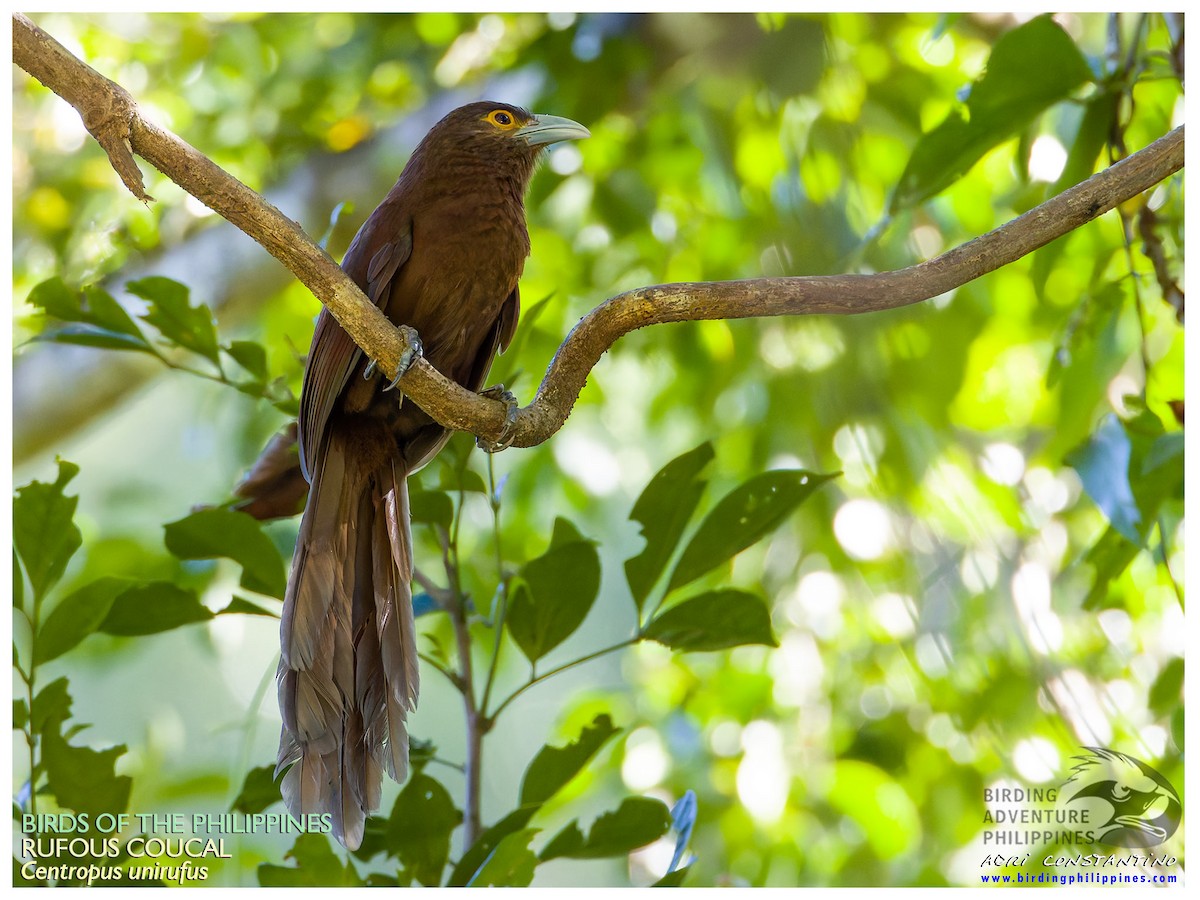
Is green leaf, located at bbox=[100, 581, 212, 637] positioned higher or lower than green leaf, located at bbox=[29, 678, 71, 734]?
higher

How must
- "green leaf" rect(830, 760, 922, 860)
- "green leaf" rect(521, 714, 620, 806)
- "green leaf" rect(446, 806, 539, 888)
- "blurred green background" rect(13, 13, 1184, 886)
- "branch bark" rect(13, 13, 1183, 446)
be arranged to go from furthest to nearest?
"green leaf" rect(830, 760, 922, 860) < "blurred green background" rect(13, 13, 1184, 886) < "green leaf" rect(521, 714, 620, 806) < "green leaf" rect(446, 806, 539, 888) < "branch bark" rect(13, 13, 1183, 446)

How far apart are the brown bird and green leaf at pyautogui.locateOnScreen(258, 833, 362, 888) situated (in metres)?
0.13

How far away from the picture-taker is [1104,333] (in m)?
2.38

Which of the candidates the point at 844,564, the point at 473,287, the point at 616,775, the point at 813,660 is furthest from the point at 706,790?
the point at 473,287

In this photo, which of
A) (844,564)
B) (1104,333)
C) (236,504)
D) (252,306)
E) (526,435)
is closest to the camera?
(526,435)

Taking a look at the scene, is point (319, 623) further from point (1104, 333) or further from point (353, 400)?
point (1104, 333)

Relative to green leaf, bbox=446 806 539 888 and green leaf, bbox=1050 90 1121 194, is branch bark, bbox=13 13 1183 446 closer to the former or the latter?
green leaf, bbox=1050 90 1121 194

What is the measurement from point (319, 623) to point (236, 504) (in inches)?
21.9

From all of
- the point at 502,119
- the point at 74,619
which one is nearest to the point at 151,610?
the point at 74,619

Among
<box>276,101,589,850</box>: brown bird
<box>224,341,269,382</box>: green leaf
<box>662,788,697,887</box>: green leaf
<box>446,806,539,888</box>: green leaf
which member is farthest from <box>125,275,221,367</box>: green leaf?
<box>662,788,697,887</box>: green leaf

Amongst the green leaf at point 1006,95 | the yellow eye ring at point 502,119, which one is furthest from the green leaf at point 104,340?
the green leaf at point 1006,95

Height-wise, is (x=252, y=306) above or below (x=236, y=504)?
above

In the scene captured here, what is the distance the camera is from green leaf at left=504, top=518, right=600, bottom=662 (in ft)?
5.98
